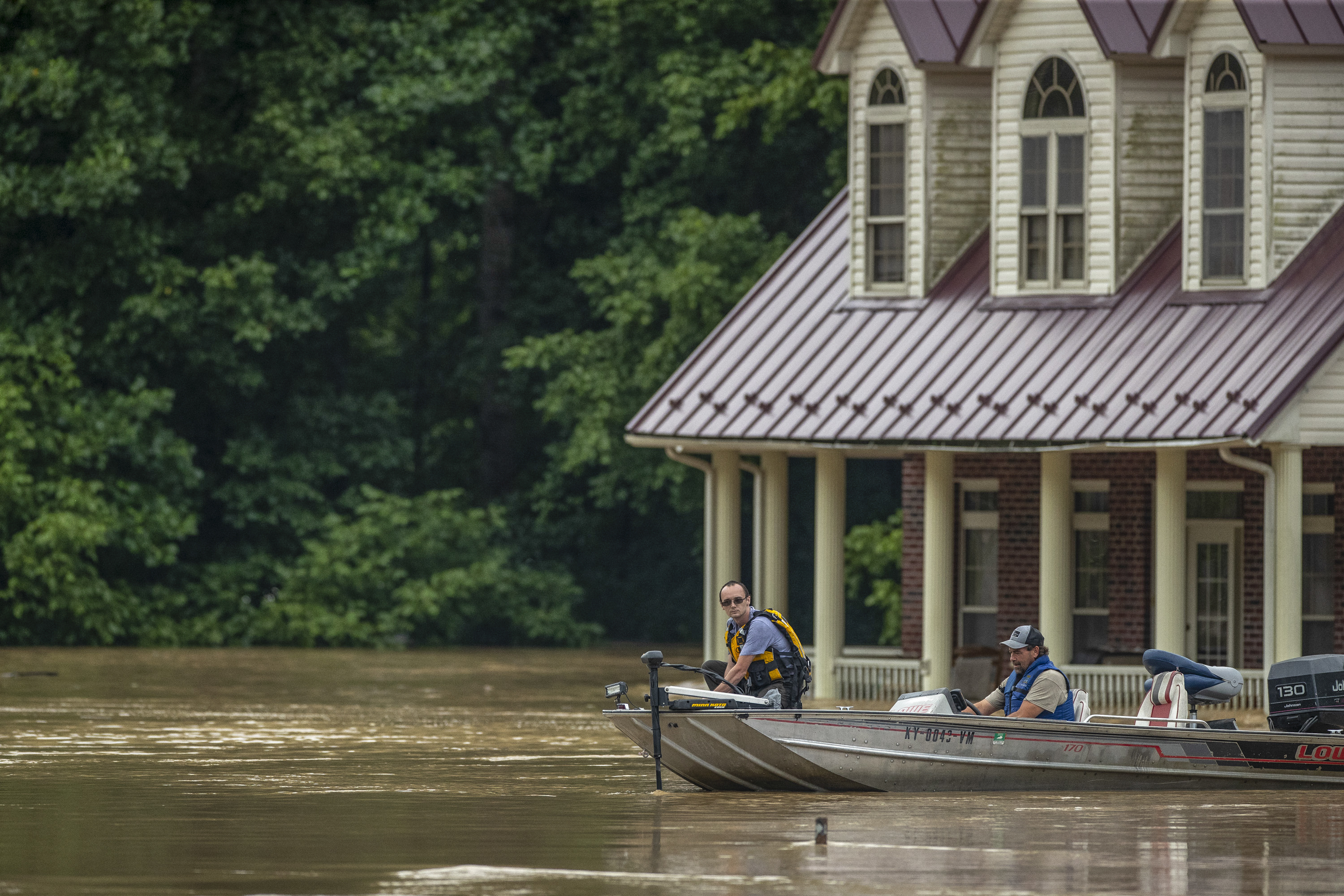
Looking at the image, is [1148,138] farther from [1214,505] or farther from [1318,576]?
[1318,576]

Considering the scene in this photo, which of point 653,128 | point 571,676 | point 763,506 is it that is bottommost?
point 571,676

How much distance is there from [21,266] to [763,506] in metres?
18.9

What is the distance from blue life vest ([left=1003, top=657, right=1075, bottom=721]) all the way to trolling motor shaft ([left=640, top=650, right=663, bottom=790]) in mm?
2764

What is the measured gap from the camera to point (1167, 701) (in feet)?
68.8

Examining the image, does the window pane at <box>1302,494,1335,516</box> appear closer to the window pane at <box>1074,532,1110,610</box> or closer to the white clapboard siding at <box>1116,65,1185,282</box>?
the window pane at <box>1074,532,1110,610</box>

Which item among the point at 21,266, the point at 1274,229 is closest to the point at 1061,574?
the point at 1274,229

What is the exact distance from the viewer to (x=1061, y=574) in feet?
97.5

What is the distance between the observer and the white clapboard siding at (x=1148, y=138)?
1196 inches

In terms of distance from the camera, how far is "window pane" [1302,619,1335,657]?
96.1 ft

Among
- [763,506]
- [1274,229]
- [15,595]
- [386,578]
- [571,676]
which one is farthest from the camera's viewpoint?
[386,578]

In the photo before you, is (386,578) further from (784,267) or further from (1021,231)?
(1021,231)

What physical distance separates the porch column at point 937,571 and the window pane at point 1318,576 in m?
4.04

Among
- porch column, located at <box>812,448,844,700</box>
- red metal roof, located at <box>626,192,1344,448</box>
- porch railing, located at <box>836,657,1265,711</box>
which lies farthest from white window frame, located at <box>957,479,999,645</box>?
red metal roof, located at <box>626,192,1344,448</box>

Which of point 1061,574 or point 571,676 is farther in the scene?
point 571,676
